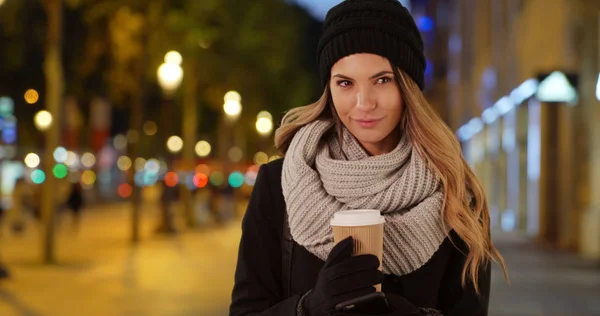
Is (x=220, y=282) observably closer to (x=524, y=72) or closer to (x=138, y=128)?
(x=138, y=128)

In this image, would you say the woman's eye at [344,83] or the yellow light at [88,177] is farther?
the yellow light at [88,177]

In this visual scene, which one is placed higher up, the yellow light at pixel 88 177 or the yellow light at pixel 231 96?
the yellow light at pixel 231 96

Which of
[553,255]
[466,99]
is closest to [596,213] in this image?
[553,255]

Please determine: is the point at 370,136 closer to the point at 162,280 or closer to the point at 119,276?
the point at 162,280

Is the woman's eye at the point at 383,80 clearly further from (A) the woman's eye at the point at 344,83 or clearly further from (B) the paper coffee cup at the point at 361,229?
(B) the paper coffee cup at the point at 361,229

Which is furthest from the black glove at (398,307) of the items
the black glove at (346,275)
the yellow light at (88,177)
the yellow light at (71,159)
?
the yellow light at (88,177)

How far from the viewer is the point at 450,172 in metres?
3.12

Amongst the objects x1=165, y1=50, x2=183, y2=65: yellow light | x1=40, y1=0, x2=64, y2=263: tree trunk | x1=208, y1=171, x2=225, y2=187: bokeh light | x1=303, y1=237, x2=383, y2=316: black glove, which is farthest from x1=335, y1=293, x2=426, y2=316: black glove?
x1=208, y1=171, x2=225, y2=187: bokeh light

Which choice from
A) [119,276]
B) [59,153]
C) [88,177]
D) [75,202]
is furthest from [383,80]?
[88,177]

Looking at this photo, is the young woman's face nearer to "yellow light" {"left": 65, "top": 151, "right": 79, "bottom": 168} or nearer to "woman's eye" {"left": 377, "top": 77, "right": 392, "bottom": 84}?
"woman's eye" {"left": 377, "top": 77, "right": 392, "bottom": 84}

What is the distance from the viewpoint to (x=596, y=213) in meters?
21.6

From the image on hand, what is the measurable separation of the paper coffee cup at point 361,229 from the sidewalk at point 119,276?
30.5ft

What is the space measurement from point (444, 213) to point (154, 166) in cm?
10513

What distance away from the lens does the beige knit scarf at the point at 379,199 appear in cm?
296
